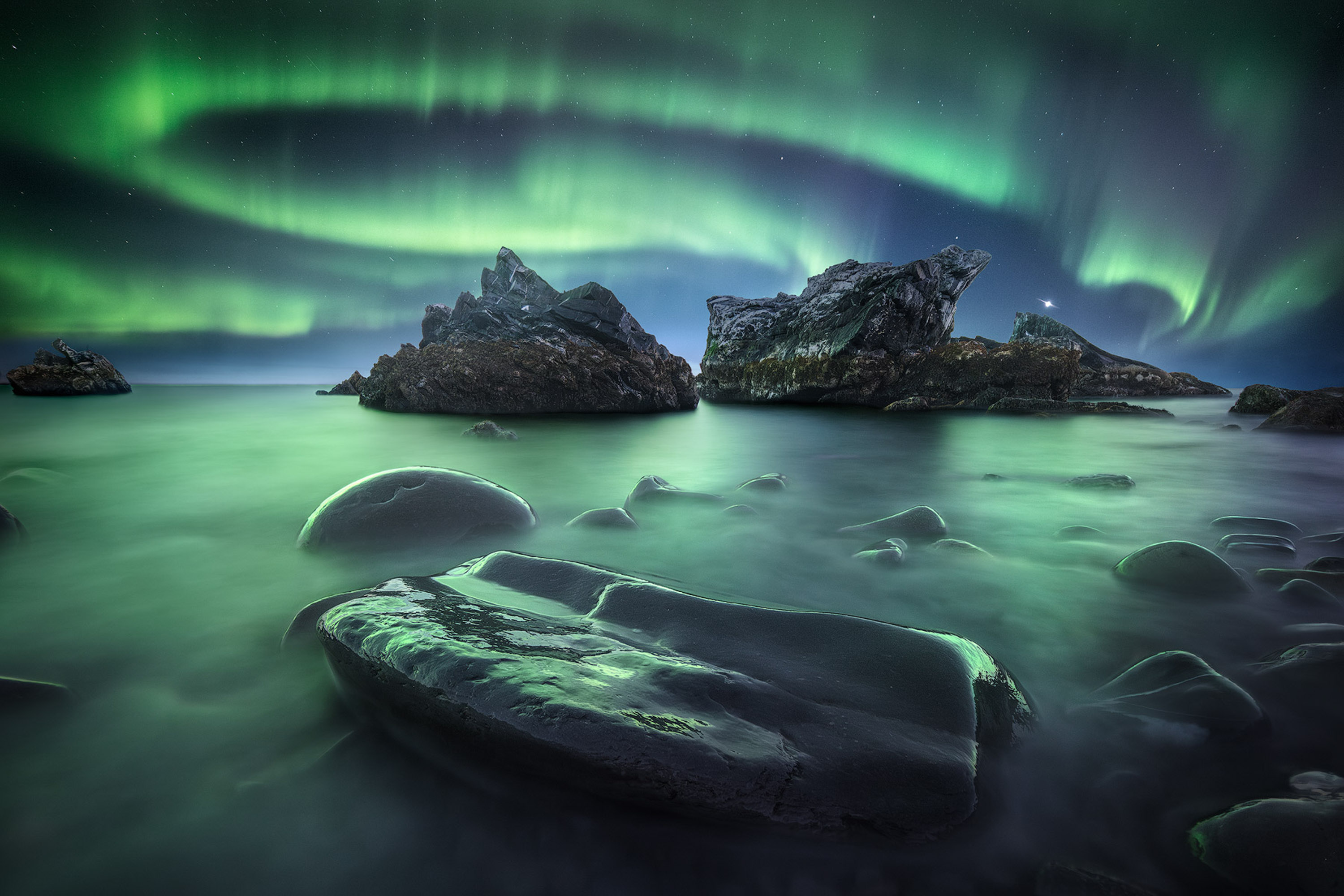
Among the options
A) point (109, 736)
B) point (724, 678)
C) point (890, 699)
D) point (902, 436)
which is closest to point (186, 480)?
point (109, 736)

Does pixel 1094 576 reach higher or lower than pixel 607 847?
higher

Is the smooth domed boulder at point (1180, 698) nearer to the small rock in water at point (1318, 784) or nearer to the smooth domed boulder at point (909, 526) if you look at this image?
the small rock in water at point (1318, 784)

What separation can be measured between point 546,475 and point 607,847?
18.6 ft

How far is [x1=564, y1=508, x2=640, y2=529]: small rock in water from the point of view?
400 centimetres

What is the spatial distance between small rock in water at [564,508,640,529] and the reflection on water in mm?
173

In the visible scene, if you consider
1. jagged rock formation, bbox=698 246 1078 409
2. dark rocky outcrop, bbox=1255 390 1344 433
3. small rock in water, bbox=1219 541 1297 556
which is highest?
jagged rock formation, bbox=698 246 1078 409

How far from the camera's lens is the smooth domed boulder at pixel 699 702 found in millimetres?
1277

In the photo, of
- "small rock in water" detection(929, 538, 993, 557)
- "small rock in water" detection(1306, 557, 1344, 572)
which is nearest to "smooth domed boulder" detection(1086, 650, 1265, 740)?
"small rock in water" detection(929, 538, 993, 557)

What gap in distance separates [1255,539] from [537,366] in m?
18.0

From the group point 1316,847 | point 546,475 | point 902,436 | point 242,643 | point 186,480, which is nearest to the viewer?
point 1316,847

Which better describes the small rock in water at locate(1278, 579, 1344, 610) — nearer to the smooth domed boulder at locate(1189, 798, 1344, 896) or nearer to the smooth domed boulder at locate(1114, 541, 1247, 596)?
the smooth domed boulder at locate(1114, 541, 1247, 596)

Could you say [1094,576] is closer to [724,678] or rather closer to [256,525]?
[724,678]

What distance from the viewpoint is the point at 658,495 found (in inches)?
192

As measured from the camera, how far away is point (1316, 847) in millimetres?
1121
